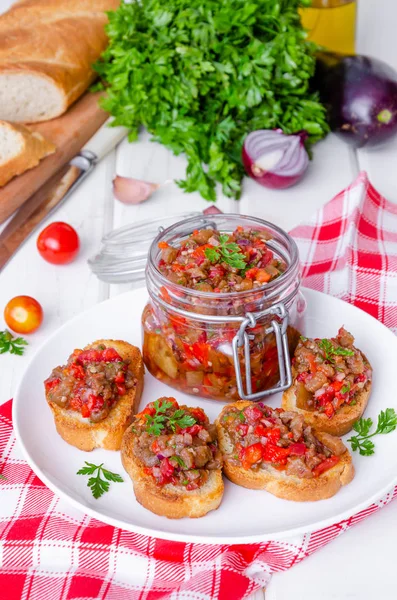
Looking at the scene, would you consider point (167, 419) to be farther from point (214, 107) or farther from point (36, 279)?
point (214, 107)

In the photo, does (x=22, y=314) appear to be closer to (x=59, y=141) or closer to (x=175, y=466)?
(x=175, y=466)

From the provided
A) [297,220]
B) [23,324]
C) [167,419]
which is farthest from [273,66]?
[167,419]

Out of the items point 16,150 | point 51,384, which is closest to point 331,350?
point 51,384

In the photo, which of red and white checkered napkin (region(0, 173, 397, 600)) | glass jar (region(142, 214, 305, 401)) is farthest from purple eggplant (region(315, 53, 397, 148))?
red and white checkered napkin (region(0, 173, 397, 600))

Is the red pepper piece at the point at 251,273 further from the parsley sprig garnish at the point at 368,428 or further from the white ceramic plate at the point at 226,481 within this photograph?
the parsley sprig garnish at the point at 368,428

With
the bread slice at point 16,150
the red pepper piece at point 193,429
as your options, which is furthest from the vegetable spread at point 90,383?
the bread slice at point 16,150
